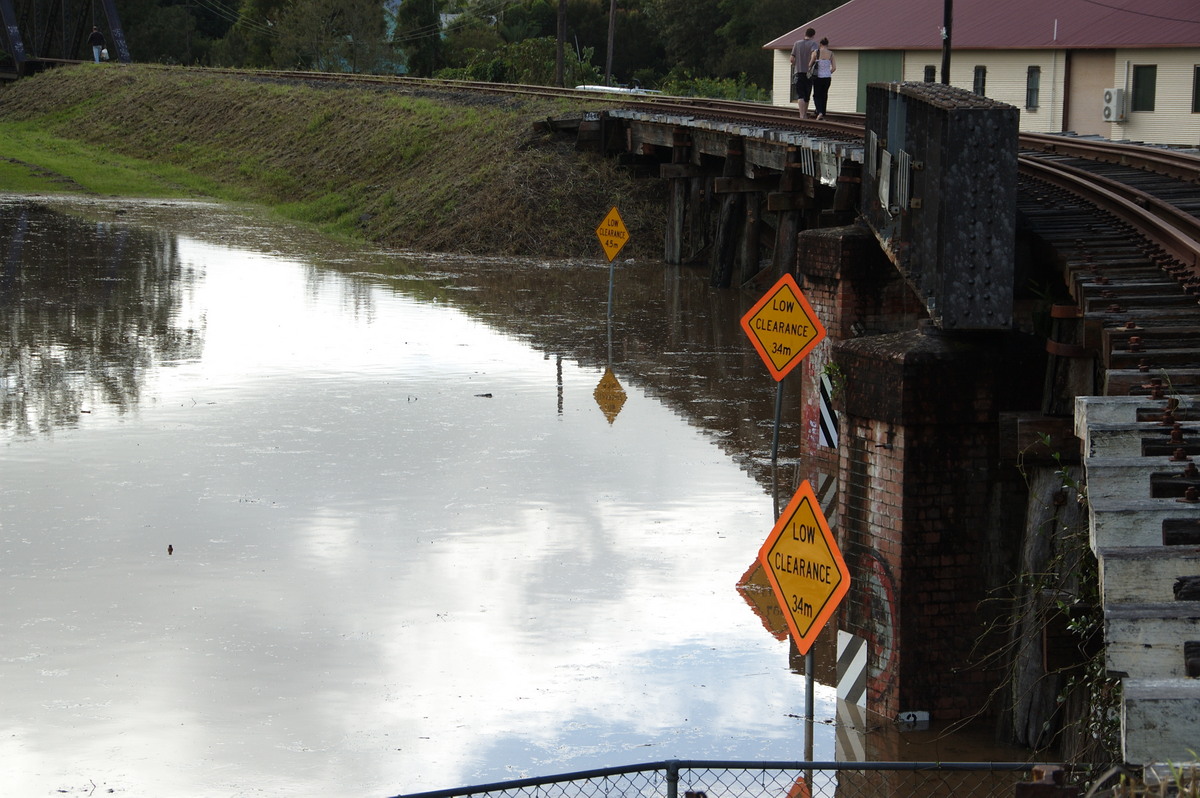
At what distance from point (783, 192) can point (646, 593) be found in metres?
12.3

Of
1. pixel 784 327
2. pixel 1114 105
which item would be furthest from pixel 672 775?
pixel 1114 105

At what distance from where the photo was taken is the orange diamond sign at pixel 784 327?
1297 cm

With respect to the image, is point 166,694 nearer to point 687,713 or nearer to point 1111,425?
point 687,713

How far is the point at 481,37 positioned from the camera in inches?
2990

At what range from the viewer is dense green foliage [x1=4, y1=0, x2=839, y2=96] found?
65.7 metres

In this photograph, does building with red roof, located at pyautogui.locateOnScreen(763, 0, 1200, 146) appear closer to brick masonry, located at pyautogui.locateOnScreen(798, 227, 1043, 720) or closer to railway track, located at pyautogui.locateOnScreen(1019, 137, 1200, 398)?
railway track, located at pyautogui.locateOnScreen(1019, 137, 1200, 398)

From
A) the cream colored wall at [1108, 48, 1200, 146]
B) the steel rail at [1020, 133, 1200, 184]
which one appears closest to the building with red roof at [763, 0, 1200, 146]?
the cream colored wall at [1108, 48, 1200, 146]

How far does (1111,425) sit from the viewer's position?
6.49 m

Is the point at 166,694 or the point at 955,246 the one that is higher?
the point at 955,246

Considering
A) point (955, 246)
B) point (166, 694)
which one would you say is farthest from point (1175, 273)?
point (166, 694)

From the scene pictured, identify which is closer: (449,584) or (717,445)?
(449,584)

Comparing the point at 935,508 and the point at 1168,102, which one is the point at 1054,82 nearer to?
the point at 1168,102

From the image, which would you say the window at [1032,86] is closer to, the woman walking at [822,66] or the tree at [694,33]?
the woman walking at [822,66]

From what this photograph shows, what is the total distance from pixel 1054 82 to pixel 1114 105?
2.56m
